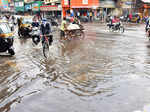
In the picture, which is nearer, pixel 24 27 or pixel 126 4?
pixel 24 27

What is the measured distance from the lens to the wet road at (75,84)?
5254 millimetres

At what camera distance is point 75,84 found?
668 cm

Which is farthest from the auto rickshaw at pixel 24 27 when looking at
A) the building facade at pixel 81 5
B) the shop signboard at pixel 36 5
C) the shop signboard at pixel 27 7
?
the shop signboard at pixel 27 7

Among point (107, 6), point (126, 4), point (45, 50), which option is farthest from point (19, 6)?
point (45, 50)

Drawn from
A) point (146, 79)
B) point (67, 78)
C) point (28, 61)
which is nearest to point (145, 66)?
point (146, 79)

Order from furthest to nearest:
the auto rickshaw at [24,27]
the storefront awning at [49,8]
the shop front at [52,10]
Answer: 1. the storefront awning at [49,8]
2. the shop front at [52,10]
3. the auto rickshaw at [24,27]

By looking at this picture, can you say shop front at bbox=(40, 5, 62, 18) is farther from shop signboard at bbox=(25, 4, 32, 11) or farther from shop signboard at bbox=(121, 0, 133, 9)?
shop signboard at bbox=(121, 0, 133, 9)

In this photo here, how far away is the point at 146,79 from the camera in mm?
7152

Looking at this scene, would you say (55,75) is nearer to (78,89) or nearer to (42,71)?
(42,71)

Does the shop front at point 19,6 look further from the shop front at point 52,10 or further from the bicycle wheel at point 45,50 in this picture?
the bicycle wheel at point 45,50

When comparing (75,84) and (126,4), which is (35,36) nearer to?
(75,84)

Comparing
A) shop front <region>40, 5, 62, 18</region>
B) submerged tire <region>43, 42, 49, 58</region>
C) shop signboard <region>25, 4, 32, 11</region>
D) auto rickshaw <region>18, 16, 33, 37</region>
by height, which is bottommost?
submerged tire <region>43, 42, 49, 58</region>

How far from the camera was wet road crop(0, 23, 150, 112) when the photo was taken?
5254mm

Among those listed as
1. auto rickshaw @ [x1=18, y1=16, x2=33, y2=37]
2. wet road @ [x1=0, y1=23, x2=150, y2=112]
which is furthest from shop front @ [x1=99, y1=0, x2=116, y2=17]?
wet road @ [x1=0, y1=23, x2=150, y2=112]
